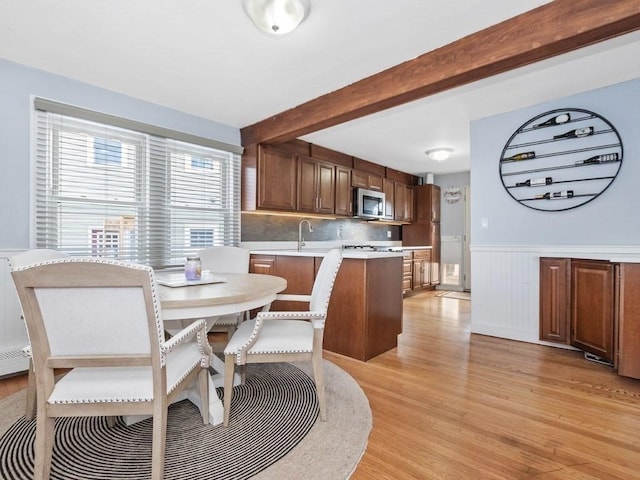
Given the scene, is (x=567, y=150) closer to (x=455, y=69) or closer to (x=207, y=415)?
(x=455, y=69)

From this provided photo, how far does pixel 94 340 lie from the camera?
1.16m

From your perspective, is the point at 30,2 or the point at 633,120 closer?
the point at 30,2

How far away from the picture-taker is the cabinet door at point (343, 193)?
481cm

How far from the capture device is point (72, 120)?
8.77ft

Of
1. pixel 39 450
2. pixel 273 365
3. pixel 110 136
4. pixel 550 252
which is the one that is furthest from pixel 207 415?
pixel 550 252

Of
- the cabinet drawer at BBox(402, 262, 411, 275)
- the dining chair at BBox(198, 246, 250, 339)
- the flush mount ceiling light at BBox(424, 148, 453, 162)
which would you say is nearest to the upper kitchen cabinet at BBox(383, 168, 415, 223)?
the cabinet drawer at BBox(402, 262, 411, 275)

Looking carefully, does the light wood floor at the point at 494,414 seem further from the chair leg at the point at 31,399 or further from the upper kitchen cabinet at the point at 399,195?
the upper kitchen cabinet at the point at 399,195

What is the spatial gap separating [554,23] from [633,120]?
1.68m

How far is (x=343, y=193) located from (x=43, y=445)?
4.22 m

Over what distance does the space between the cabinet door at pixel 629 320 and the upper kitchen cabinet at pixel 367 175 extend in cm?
344

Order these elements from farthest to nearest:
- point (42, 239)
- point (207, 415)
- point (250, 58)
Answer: point (42, 239) → point (250, 58) → point (207, 415)

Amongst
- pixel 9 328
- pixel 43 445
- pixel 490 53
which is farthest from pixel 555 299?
pixel 9 328

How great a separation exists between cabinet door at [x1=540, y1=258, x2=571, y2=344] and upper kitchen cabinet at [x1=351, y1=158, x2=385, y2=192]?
2.81 metres

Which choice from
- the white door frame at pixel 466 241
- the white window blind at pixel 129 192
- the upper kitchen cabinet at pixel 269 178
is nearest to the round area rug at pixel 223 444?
the white window blind at pixel 129 192
